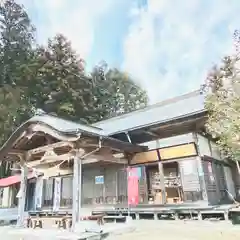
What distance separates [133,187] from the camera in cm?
1049

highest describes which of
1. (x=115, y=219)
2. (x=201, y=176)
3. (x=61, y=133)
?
(x=61, y=133)

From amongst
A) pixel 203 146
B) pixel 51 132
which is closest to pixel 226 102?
pixel 203 146

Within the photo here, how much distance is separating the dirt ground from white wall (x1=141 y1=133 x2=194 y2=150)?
9.34 feet

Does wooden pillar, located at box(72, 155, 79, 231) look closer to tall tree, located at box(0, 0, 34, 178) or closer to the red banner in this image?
the red banner

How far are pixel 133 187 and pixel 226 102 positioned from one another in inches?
Answer: 199

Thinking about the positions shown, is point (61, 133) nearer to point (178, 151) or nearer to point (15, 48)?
point (178, 151)

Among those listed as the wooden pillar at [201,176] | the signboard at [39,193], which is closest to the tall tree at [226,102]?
the wooden pillar at [201,176]

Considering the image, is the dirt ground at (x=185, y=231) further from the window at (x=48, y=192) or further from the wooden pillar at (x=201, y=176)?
the window at (x=48, y=192)

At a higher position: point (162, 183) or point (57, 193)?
point (57, 193)

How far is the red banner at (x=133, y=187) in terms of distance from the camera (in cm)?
1034

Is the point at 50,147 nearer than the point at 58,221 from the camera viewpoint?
No

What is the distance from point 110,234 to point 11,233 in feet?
11.8

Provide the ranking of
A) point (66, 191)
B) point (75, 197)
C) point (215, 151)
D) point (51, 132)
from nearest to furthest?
point (75, 197) < point (51, 132) < point (215, 151) < point (66, 191)

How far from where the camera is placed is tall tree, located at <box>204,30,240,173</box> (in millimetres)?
7268
